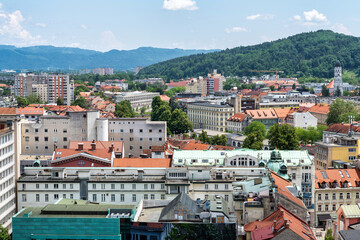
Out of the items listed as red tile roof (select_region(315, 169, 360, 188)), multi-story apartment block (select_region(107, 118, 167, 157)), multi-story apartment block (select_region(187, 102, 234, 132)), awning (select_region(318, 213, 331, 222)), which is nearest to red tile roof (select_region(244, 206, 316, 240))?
awning (select_region(318, 213, 331, 222))

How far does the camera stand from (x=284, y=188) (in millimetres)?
54812

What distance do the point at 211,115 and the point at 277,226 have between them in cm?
11717

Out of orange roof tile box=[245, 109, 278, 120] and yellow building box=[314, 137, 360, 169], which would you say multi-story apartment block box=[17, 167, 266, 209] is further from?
orange roof tile box=[245, 109, 278, 120]

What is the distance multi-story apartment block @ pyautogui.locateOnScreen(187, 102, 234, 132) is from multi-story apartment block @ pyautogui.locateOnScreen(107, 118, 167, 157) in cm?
7203

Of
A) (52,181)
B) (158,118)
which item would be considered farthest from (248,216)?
(158,118)

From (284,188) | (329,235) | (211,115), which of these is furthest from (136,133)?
(211,115)

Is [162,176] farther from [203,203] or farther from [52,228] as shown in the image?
[52,228]

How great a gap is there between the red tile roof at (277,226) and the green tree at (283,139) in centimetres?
4719

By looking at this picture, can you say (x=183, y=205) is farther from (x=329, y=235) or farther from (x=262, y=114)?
(x=262, y=114)

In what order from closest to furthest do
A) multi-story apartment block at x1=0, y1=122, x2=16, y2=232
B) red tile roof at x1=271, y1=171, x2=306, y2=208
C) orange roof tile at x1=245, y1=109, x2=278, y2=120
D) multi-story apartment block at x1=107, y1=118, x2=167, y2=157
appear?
1. red tile roof at x1=271, y1=171, x2=306, y2=208
2. multi-story apartment block at x1=0, y1=122, x2=16, y2=232
3. multi-story apartment block at x1=107, y1=118, x2=167, y2=157
4. orange roof tile at x1=245, y1=109, x2=278, y2=120

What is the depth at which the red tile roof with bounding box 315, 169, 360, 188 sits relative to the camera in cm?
7038

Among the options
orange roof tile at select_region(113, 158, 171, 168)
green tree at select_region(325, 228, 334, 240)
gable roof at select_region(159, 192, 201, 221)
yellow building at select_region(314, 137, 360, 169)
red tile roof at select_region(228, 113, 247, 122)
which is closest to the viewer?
gable roof at select_region(159, 192, 201, 221)

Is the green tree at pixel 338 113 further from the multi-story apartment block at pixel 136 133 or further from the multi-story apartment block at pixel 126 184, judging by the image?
the multi-story apartment block at pixel 126 184

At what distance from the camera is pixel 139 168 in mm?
61281
